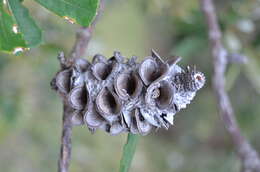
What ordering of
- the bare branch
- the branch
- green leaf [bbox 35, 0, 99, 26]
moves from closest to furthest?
green leaf [bbox 35, 0, 99, 26] < the bare branch < the branch

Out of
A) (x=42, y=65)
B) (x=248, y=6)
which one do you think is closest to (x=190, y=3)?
(x=248, y=6)

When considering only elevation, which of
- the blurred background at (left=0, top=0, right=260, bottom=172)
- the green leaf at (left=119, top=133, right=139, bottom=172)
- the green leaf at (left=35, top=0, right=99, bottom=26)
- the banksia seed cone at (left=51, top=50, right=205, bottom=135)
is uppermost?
the blurred background at (left=0, top=0, right=260, bottom=172)

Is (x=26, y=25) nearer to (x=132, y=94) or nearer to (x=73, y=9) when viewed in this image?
(x=73, y=9)

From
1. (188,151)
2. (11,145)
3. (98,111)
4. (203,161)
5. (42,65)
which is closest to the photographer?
(98,111)

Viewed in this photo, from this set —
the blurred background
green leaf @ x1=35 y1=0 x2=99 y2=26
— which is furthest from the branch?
green leaf @ x1=35 y1=0 x2=99 y2=26

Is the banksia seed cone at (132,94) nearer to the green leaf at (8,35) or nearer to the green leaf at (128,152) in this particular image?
the green leaf at (128,152)

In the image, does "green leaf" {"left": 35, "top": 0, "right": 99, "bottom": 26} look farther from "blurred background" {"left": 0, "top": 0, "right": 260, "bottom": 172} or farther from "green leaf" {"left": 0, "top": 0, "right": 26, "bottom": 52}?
"blurred background" {"left": 0, "top": 0, "right": 260, "bottom": 172}

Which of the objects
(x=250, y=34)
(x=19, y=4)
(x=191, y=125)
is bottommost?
(x=19, y=4)

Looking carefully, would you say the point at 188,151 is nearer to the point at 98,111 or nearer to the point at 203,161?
the point at 203,161

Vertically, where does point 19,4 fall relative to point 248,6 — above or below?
below
